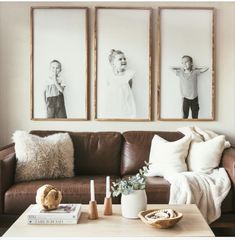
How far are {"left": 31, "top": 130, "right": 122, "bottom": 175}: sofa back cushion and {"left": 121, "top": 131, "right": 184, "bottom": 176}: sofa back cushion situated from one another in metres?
0.07

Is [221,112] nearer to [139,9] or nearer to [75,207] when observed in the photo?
[139,9]

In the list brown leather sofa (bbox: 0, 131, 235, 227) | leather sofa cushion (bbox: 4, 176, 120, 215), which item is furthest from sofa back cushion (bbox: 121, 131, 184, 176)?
leather sofa cushion (bbox: 4, 176, 120, 215)

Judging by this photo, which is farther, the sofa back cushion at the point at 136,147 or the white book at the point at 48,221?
the sofa back cushion at the point at 136,147

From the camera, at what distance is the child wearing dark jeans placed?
3.82 m

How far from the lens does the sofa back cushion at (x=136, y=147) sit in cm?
349

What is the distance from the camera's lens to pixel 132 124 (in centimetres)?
388

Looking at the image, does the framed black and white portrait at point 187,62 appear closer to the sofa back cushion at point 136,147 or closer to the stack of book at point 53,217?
the sofa back cushion at point 136,147

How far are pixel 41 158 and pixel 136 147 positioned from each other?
893 mm

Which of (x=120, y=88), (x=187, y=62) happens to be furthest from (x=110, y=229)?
(x=187, y=62)

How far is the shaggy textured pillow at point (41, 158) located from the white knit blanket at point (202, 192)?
0.92 meters

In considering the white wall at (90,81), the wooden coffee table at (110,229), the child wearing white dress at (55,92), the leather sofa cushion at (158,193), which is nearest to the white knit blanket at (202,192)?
the leather sofa cushion at (158,193)

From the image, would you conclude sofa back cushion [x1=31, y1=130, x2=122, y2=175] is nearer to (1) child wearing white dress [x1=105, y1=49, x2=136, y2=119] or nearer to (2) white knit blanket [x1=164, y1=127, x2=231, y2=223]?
(1) child wearing white dress [x1=105, y1=49, x2=136, y2=119]

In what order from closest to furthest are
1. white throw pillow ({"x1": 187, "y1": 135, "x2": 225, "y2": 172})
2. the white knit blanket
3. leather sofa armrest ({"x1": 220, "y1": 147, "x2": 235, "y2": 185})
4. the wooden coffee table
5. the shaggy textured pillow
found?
the wooden coffee table
the white knit blanket
leather sofa armrest ({"x1": 220, "y1": 147, "x2": 235, "y2": 185})
the shaggy textured pillow
white throw pillow ({"x1": 187, "y1": 135, "x2": 225, "y2": 172})

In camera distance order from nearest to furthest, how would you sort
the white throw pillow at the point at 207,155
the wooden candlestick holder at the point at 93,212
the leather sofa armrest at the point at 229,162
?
the wooden candlestick holder at the point at 93,212, the leather sofa armrest at the point at 229,162, the white throw pillow at the point at 207,155
